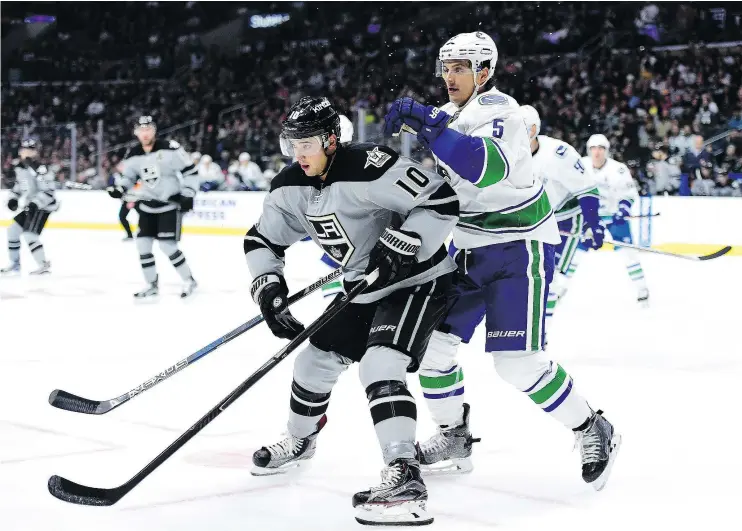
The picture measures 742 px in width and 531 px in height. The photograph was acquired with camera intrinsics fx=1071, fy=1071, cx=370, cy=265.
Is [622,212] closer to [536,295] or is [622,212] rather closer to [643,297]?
[643,297]

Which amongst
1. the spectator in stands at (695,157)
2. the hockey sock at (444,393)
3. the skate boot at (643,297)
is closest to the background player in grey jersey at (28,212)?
the skate boot at (643,297)

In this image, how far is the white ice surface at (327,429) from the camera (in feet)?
7.99

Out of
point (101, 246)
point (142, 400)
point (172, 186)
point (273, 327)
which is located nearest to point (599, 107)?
point (101, 246)

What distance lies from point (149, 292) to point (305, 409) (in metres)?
4.40

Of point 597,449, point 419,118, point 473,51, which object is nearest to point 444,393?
point 597,449

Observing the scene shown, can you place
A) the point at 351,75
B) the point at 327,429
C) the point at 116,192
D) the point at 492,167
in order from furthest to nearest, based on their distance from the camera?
the point at 351,75 → the point at 116,192 → the point at 327,429 → the point at 492,167

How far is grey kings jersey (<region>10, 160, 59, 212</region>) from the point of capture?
8.50m

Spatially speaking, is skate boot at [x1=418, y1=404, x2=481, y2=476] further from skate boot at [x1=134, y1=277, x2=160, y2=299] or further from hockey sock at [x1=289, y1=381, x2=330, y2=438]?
skate boot at [x1=134, y1=277, x2=160, y2=299]

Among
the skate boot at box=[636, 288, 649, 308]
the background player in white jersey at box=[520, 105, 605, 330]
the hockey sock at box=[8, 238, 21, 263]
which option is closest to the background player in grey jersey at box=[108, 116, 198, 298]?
the hockey sock at box=[8, 238, 21, 263]

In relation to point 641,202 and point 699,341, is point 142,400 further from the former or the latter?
point 641,202

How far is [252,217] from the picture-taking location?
11742mm

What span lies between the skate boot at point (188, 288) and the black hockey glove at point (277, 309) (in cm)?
447

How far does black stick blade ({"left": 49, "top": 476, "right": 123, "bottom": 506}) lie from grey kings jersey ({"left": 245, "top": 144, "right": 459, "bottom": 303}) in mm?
630

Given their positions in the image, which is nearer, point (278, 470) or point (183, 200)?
point (278, 470)
